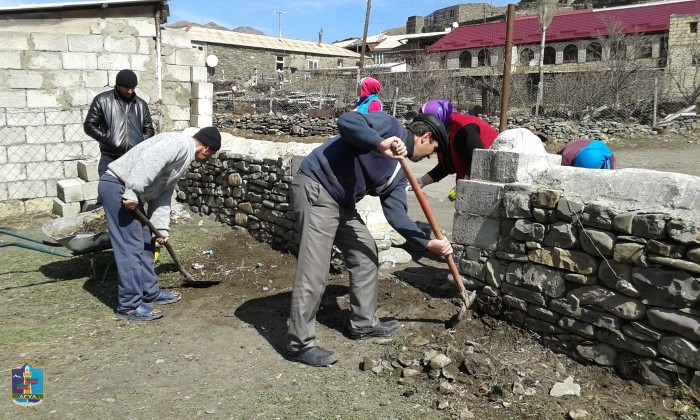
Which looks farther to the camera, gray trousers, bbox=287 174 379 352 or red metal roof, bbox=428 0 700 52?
red metal roof, bbox=428 0 700 52

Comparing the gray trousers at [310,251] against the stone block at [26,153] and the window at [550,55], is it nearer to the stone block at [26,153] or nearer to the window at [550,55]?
the stone block at [26,153]

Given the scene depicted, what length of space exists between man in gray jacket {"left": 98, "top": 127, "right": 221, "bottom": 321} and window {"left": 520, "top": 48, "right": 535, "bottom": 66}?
30.2m

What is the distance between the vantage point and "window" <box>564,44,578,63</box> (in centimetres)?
3055

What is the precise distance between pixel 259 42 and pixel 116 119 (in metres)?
34.0

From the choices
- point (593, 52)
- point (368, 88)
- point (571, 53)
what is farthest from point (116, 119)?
point (571, 53)

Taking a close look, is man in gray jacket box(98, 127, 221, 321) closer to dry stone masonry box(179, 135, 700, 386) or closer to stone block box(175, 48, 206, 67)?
dry stone masonry box(179, 135, 700, 386)

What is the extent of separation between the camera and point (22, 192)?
8.34m

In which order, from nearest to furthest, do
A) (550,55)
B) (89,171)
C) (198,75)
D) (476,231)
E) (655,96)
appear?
1. (476,231)
2. (89,171)
3. (198,75)
4. (655,96)
5. (550,55)

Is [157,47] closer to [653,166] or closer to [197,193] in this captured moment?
[197,193]

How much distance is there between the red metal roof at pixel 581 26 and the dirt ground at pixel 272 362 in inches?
1020

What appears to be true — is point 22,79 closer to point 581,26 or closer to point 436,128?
point 436,128

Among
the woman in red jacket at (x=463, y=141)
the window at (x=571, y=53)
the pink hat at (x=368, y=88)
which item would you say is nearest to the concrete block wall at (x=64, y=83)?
the pink hat at (x=368, y=88)

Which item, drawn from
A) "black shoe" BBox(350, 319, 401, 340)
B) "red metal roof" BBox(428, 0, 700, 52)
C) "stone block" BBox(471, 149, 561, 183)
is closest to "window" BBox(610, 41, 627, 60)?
"red metal roof" BBox(428, 0, 700, 52)

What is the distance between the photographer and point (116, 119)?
20.5 ft
